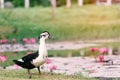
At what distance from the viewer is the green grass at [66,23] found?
2861 cm

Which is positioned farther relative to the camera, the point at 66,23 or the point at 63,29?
the point at 66,23

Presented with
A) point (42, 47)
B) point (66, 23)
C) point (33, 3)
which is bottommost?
point (33, 3)

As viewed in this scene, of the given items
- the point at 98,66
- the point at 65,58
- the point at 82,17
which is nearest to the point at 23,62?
the point at 98,66

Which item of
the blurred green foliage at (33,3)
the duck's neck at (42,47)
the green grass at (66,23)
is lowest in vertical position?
the blurred green foliage at (33,3)

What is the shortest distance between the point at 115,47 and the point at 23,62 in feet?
37.8

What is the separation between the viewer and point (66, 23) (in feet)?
103

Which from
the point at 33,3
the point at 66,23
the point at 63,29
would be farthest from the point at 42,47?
the point at 33,3

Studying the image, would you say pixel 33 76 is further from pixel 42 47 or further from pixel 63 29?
pixel 63 29

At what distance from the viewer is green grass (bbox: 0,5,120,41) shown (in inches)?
1126

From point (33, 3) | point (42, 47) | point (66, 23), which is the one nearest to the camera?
point (42, 47)

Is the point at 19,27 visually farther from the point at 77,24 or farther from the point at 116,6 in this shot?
the point at 116,6

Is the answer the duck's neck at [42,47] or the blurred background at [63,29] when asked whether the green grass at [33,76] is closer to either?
the duck's neck at [42,47]

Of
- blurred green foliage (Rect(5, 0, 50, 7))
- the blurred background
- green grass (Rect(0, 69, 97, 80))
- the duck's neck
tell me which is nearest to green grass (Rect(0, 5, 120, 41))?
the blurred background

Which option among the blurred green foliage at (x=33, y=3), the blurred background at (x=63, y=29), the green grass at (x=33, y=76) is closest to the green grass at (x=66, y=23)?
the blurred background at (x=63, y=29)
